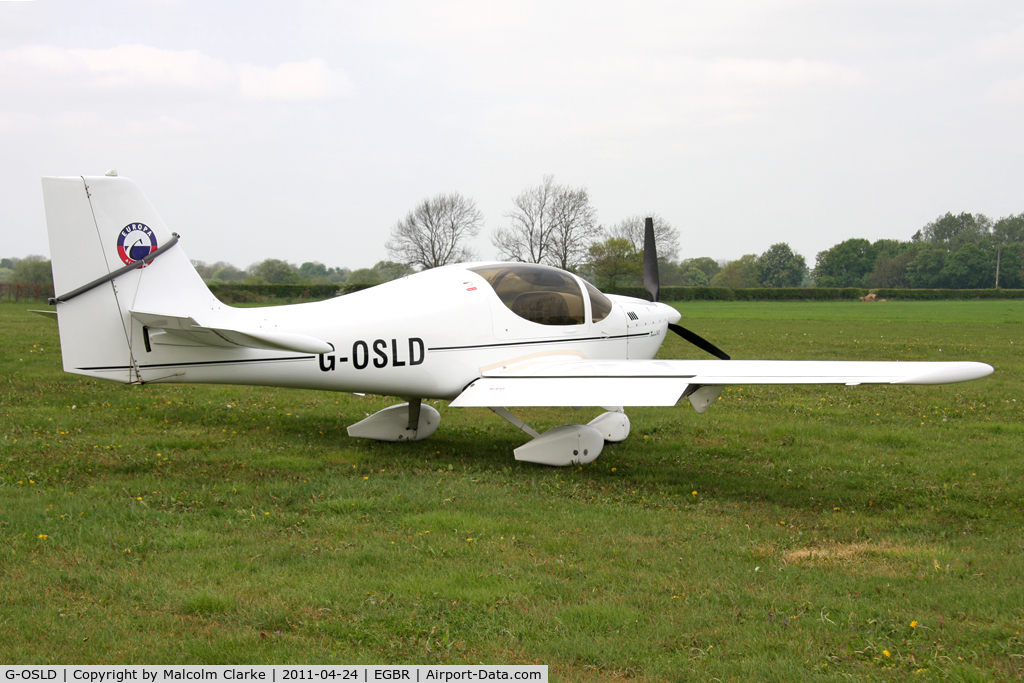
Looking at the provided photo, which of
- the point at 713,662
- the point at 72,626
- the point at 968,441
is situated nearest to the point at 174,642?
the point at 72,626

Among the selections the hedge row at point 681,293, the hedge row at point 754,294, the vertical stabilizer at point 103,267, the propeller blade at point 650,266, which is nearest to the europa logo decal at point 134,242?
the vertical stabilizer at point 103,267

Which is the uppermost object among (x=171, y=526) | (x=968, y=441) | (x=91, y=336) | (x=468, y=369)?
(x=91, y=336)

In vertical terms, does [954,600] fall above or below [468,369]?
below

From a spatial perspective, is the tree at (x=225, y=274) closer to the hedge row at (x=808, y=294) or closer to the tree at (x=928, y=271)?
the hedge row at (x=808, y=294)

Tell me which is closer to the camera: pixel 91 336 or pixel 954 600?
pixel 954 600

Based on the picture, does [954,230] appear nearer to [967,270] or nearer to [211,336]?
[967,270]

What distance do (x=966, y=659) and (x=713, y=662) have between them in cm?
128

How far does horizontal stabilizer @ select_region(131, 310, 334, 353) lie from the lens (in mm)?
7008

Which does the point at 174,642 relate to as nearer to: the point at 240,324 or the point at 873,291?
the point at 240,324

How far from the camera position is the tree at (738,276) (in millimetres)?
106562

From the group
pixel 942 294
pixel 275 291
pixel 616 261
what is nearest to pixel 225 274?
pixel 275 291

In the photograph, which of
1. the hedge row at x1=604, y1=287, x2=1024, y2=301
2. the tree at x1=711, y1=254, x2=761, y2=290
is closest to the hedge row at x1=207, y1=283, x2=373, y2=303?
the hedge row at x1=604, y1=287, x2=1024, y2=301

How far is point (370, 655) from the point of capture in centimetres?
387

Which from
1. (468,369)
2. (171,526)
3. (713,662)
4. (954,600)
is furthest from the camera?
(468,369)
